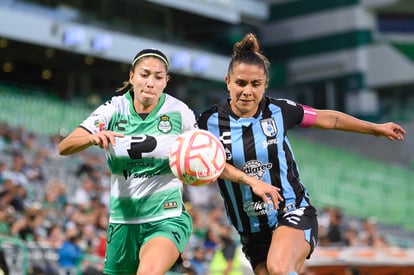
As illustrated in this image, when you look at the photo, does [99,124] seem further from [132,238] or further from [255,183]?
[255,183]

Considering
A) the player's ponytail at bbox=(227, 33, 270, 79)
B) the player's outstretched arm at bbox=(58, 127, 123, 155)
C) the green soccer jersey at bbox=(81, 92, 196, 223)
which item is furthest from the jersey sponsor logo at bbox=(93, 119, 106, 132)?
the player's ponytail at bbox=(227, 33, 270, 79)

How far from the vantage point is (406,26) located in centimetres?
4584

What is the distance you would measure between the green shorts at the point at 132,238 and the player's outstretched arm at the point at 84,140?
0.86 meters

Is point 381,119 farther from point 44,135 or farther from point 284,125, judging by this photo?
point 284,125

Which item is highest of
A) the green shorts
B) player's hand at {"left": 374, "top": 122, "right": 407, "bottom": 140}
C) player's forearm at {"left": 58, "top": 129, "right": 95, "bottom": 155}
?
player's hand at {"left": 374, "top": 122, "right": 407, "bottom": 140}

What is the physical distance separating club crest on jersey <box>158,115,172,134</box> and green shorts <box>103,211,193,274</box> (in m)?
0.70

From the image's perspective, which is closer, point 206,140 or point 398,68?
point 206,140

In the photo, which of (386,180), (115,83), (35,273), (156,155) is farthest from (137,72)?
(115,83)

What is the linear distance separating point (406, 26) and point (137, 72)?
41.0m

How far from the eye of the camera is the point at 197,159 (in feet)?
20.4

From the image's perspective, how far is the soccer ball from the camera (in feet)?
20.5

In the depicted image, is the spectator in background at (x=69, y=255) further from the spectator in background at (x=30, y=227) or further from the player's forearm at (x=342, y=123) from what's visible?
the player's forearm at (x=342, y=123)

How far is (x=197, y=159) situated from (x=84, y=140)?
0.84 m

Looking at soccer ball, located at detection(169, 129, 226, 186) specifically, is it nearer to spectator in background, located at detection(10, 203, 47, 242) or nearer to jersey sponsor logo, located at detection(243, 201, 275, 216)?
jersey sponsor logo, located at detection(243, 201, 275, 216)
